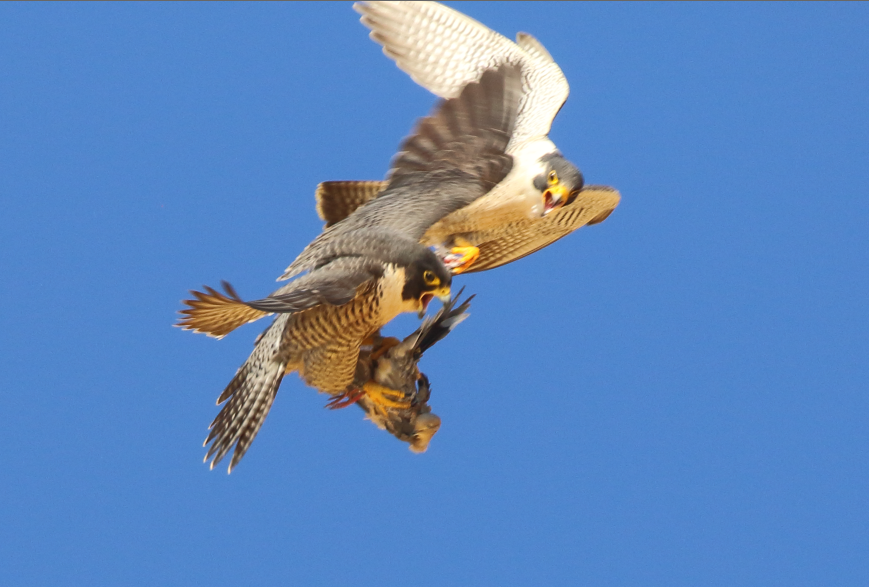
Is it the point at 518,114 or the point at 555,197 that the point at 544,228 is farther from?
the point at 518,114

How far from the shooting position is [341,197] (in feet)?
17.5

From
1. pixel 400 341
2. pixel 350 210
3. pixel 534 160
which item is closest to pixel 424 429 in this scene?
pixel 400 341

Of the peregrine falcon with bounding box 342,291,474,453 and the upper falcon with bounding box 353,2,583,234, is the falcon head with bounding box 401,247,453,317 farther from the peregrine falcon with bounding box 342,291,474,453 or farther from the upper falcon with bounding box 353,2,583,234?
the upper falcon with bounding box 353,2,583,234

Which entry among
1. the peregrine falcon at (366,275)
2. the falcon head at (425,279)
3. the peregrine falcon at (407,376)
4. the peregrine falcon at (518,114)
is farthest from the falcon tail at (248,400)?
the peregrine falcon at (518,114)

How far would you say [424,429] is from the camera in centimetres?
492

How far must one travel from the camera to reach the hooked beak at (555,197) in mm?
5484

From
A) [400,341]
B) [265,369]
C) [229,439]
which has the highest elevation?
[400,341]

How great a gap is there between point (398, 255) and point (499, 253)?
1.25 meters

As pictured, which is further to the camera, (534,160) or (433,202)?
(534,160)

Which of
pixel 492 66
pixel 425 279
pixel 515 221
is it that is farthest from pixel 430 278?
pixel 492 66

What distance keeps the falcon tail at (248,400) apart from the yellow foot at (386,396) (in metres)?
0.42

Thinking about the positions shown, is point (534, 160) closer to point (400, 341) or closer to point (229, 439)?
point (400, 341)

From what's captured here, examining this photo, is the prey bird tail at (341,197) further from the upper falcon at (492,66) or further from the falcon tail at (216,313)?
the falcon tail at (216,313)

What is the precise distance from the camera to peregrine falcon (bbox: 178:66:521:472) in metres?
4.38
